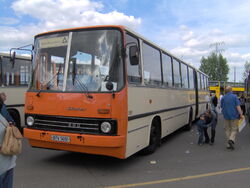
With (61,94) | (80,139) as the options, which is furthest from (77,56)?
(80,139)

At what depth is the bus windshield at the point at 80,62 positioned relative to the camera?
5.40 metres

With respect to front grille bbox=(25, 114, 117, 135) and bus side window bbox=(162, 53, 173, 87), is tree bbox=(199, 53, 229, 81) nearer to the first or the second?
bus side window bbox=(162, 53, 173, 87)

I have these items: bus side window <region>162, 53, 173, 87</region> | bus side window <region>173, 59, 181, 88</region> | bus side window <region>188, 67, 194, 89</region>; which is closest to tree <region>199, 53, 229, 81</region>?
bus side window <region>188, 67, 194, 89</region>

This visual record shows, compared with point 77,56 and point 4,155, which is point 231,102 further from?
point 4,155

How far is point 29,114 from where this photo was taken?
5914mm

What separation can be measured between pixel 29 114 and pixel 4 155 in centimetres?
298

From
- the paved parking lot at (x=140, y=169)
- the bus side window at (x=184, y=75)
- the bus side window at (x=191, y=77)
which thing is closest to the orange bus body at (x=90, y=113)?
the paved parking lot at (x=140, y=169)

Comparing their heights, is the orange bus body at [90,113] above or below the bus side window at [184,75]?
below

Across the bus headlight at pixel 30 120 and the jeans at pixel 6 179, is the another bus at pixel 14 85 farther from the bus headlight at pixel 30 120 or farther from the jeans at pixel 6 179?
the jeans at pixel 6 179

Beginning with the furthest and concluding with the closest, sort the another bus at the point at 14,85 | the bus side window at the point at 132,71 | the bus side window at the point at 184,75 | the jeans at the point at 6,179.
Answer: the bus side window at the point at 184,75 < the another bus at the point at 14,85 < the bus side window at the point at 132,71 < the jeans at the point at 6,179

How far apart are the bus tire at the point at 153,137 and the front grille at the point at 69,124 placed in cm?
218

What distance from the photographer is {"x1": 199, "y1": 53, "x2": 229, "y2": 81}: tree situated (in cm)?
7831

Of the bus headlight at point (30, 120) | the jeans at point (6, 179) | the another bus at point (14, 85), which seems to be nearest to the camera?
the jeans at point (6, 179)

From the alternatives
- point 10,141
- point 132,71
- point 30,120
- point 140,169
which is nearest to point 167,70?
point 132,71
